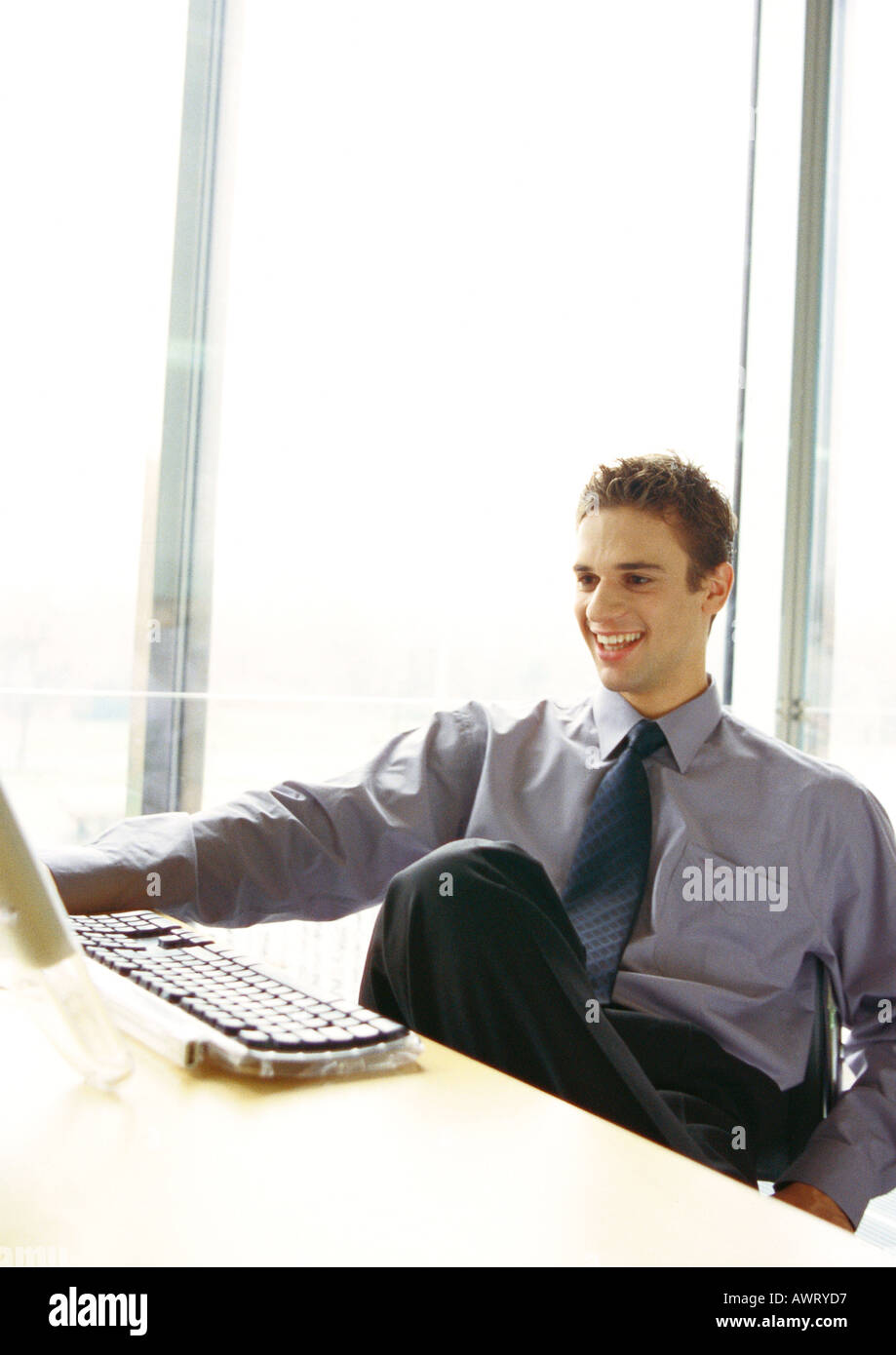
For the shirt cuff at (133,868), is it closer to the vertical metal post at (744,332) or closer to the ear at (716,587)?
the ear at (716,587)

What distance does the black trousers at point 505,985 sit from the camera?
854 millimetres

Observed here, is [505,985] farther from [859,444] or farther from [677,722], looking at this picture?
[859,444]

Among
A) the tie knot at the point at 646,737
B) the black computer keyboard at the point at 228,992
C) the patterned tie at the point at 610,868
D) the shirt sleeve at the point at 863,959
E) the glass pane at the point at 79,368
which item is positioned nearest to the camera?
the black computer keyboard at the point at 228,992

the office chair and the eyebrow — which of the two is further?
the eyebrow

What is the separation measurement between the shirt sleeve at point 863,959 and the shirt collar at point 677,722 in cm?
20

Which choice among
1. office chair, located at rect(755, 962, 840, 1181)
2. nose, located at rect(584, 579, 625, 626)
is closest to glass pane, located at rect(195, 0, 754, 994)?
nose, located at rect(584, 579, 625, 626)

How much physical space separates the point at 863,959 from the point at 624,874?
320 mm

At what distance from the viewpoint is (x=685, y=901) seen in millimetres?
1440

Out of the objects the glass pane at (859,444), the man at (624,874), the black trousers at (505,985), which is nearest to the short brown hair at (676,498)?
the man at (624,874)

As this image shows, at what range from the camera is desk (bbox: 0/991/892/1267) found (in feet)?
1.66

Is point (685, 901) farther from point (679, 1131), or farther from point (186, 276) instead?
point (186, 276)

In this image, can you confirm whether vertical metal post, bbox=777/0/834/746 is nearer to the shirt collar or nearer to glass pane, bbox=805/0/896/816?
glass pane, bbox=805/0/896/816
